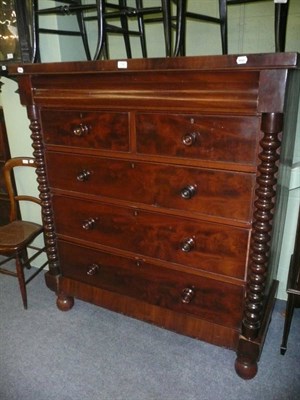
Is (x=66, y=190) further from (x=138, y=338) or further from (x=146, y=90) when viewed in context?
(x=138, y=338)

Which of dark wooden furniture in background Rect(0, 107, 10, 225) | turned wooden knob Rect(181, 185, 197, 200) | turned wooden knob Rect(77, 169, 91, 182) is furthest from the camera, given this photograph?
dark wooden furniture in background Rect(0, 107, 10, 225)

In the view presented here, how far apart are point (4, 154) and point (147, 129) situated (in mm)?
1265

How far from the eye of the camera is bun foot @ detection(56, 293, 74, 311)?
1761 millimetres

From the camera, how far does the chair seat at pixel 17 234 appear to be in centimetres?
171

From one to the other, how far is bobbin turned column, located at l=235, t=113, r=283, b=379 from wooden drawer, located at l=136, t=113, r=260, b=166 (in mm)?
48

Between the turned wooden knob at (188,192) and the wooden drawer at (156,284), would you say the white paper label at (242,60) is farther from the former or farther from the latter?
the wooden drawer at (156,284)

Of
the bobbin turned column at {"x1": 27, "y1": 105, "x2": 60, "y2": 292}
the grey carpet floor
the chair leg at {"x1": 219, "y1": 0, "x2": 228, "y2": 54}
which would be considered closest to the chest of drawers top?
the bobbin turned column at {"x1": 27, "y1": 105, "x2": 60, "y2": 292}

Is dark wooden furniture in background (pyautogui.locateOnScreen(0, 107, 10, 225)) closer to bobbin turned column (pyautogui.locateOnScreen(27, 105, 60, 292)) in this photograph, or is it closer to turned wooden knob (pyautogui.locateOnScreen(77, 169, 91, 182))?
bobbin turned column (pyautogui.locateOnScreen(27, 105, 60, 292))

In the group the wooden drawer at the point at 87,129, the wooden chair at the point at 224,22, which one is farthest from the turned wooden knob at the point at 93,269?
the wooden chair at the point at 224,22

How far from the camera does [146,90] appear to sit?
1135 mm

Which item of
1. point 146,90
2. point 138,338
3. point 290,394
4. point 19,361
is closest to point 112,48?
point 146,90

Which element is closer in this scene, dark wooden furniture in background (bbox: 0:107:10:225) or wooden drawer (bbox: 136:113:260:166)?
wooden drawer (bbox: 136:113:260:166)

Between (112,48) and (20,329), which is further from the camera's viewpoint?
(112,48)

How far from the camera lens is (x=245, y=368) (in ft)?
4.30
